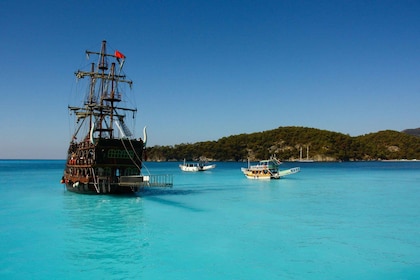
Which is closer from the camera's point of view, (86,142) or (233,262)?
(233,262)

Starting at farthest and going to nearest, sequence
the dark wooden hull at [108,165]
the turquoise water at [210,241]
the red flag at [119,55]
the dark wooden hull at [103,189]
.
A: the red flag at [119,55] → the dark wooden hull at [103,189] → the dark wooden hull at [108,165] → the turquoise water at [210,241]

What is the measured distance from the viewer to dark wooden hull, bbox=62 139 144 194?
36.7 metres

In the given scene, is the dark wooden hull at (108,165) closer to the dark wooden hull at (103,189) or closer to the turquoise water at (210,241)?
the dark wooden hull at (103,189)

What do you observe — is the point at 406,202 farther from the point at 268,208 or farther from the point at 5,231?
the point at 5,231

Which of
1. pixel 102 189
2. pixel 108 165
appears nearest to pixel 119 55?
pixel 108 165

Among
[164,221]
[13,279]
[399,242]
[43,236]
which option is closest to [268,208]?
[164,221]

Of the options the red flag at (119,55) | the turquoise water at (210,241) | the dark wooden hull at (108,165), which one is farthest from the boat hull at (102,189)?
the red flag at (119,55)

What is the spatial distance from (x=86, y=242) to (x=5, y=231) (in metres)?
7.10

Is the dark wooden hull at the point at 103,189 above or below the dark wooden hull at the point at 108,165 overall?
below

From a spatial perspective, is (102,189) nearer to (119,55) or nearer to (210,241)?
(119,55)

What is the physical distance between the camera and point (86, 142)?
38.9 metres

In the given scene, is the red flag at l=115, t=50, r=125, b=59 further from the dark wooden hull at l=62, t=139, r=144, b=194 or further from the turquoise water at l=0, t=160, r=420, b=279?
the turquoise water at l=0, t=160, r=420, b=279

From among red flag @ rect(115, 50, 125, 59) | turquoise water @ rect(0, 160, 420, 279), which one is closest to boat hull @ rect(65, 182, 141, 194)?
turquoise water @ rect(0, 160, 420, 279)

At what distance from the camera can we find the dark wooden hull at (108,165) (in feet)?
120
